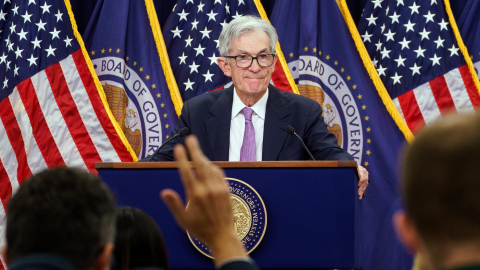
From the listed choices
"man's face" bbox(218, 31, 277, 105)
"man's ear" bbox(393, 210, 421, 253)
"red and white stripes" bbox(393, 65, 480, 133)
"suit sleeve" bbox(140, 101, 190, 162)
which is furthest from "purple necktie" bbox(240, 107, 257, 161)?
"man's ear" bbox(393, 210, 421, 253)

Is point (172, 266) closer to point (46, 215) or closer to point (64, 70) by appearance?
point (46, 215)

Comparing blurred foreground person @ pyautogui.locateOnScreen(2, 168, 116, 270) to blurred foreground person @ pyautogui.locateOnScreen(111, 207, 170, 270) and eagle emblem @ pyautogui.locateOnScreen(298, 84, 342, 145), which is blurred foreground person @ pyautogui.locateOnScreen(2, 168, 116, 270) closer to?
blurred foreground person @ pyautogui.locateOnScreen(111, 207, 170, 270)

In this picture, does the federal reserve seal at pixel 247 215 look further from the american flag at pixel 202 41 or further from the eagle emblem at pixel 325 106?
the american flag at pixel 202 41

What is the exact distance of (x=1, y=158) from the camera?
489 centimetres

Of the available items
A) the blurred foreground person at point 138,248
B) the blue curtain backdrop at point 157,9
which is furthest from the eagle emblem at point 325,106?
the blurred foreground person at point 138,248

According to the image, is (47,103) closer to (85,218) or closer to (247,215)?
(247,215)

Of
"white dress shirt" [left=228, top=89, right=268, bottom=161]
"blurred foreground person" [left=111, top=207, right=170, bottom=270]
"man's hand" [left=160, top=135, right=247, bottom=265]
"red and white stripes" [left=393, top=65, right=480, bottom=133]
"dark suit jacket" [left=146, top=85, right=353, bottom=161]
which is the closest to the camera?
"man's hand" [left=160, top=135, right=247, bottom=265]

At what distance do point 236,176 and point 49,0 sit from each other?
3.37 metres

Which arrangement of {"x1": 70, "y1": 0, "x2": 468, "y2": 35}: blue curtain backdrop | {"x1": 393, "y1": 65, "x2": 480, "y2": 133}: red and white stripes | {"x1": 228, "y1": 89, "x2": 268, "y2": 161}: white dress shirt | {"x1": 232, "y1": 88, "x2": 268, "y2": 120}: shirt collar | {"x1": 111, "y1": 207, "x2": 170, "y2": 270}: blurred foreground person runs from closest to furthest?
{"x1": 111, "y1": 207, "x2": 170, "y2": 270}: blurred foreground person < {"x1": 228, "y1": 89, "x2": 268, "y2": 161}: white dress shirt < {"x1": 232, "y1": 88, "x2": 268, "y2": 120}: shirt collar < {"x1": 393, "y1": 65, "x2": 480, "y2": 133}: red and white stripes < {"x1": 70, "y1": 0, "x2": 468, "y2": 35}: blue curtain backdrop

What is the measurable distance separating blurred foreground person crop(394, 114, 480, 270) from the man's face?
2.70 m

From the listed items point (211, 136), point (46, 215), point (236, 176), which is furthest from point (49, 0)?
point (46, 215)

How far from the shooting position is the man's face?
337cm

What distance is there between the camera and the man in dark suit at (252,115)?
3.09 m

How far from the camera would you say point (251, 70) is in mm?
3391
